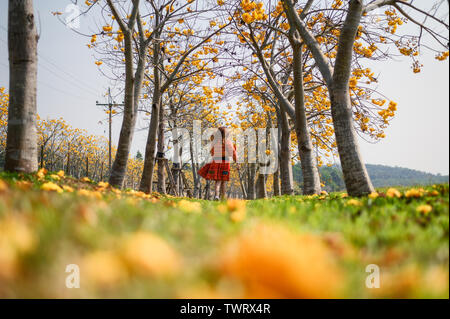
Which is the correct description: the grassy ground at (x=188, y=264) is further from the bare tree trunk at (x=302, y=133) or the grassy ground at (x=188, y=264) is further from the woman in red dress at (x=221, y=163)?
the woman in red dress at (x=221, y=163)

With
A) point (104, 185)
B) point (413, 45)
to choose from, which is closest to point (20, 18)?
point (104, 185)

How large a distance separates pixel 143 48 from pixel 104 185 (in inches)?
167

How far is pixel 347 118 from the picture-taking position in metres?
4.40

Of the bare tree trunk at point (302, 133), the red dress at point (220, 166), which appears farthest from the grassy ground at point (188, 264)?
the red dress at point (220, 166)

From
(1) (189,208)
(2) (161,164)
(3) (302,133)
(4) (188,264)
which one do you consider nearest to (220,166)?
(3) (302,133)

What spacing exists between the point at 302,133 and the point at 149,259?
7059 millimetres

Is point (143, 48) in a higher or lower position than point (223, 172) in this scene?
higher

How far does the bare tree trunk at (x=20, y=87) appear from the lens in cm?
392

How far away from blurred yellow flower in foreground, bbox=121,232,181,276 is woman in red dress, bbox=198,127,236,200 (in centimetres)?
840

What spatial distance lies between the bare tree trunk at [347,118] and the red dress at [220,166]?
5217 mm

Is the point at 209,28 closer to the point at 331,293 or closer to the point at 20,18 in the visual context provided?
the point at 20,18

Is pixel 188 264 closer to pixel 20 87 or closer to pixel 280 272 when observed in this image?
pixel 280 272
